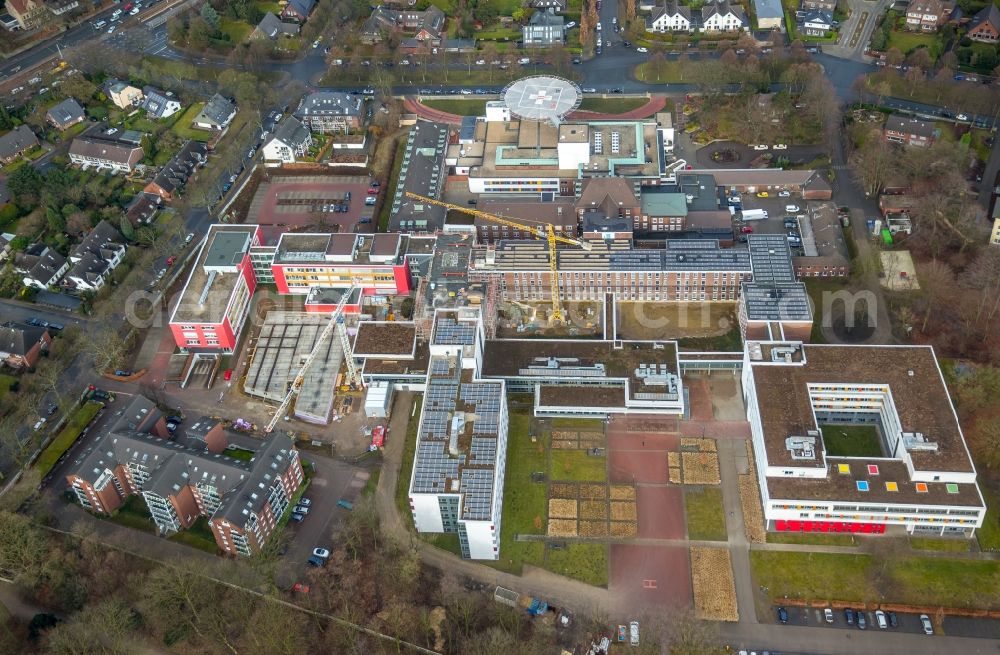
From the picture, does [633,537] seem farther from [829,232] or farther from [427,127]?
[427,127]

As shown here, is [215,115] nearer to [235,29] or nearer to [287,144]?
[287,144]

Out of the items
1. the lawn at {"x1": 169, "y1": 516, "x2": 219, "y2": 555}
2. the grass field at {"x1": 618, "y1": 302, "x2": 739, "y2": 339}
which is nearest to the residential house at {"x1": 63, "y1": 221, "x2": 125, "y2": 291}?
the lawn at {"x1": 169, "y1": 516, "x2": 219, "y2": 555}

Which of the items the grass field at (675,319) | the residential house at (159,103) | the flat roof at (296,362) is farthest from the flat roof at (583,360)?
the residential house at (159,103)

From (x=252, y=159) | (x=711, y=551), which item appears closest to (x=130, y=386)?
(x=252, y=159)

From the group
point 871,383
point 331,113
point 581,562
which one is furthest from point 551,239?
point 331,113

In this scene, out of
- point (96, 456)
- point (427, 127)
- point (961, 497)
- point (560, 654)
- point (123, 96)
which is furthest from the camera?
point (123, 96)

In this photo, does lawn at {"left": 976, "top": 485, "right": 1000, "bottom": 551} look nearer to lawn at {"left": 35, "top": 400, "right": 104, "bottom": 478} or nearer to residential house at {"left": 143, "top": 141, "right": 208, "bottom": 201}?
lawn at {"left": 35, "top": 400, "right": 104, "bottom": 478}
